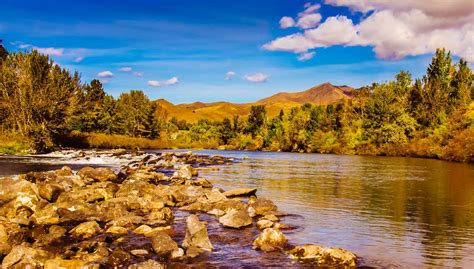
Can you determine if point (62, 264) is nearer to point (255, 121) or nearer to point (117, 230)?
point (117, 230)

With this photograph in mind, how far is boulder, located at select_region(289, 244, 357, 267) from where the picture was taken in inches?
497

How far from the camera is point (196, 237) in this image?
1434cm

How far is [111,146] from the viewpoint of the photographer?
92.2m

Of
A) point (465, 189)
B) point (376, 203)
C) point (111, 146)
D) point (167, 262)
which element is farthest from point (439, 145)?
point (167, 262)

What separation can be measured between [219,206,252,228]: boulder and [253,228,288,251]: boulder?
2843 mm

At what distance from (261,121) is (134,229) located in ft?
436

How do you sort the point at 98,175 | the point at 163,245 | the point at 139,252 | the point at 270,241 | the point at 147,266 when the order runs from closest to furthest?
the point at 147,266, the point at 139,252, the point at 163,245, the point at 270,241, the point at 98,175

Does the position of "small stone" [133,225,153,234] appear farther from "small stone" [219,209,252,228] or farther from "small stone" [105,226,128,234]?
"small stone" [219,209,252,228]

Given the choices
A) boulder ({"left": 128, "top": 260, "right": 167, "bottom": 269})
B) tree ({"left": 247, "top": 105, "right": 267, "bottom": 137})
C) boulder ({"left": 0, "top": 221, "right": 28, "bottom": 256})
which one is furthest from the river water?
tree ({"left": 247, "top": 105, "right": 267, "bottom": 137})

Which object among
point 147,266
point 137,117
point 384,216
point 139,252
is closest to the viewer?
point 147,266

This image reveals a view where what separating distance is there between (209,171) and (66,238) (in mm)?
30382

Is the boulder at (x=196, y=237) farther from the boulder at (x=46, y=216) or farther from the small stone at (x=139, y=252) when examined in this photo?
the boulder at (x=46, y=216)

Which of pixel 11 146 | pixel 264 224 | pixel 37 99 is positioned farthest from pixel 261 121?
pixel 264 224

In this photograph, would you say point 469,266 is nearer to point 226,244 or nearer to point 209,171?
point 226,244
